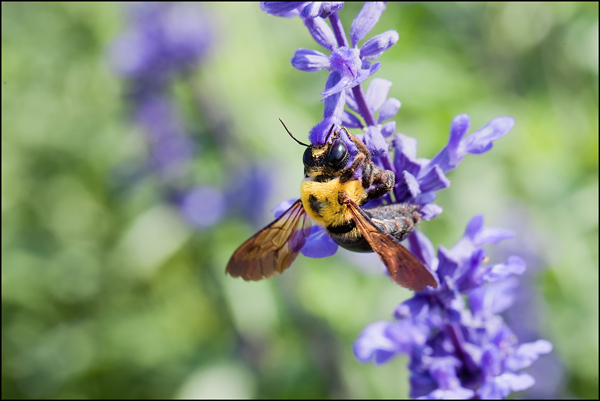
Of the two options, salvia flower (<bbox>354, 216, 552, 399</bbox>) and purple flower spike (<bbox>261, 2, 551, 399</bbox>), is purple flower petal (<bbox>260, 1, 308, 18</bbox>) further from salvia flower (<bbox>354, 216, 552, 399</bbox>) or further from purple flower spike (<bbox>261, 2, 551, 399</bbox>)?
salvia flower (<bbox>354, 216, 552, 399</bbox>)

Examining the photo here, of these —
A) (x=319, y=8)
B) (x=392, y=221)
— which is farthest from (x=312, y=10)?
(x=392, y=221)

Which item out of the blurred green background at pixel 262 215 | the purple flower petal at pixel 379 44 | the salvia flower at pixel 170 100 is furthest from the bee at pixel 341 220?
the salvia flower at pixel 170 100

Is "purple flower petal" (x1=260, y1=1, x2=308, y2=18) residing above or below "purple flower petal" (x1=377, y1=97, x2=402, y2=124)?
above

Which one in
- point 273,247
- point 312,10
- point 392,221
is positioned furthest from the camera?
point 273,247

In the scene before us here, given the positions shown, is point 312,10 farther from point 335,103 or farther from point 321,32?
point 335,103

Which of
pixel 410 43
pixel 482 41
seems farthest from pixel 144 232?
pixel 482 41

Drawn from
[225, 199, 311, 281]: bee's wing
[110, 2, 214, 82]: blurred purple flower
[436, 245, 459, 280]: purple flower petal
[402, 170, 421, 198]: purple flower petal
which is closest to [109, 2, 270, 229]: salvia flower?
[110, 2, 214, 82]: blurred purple flower
